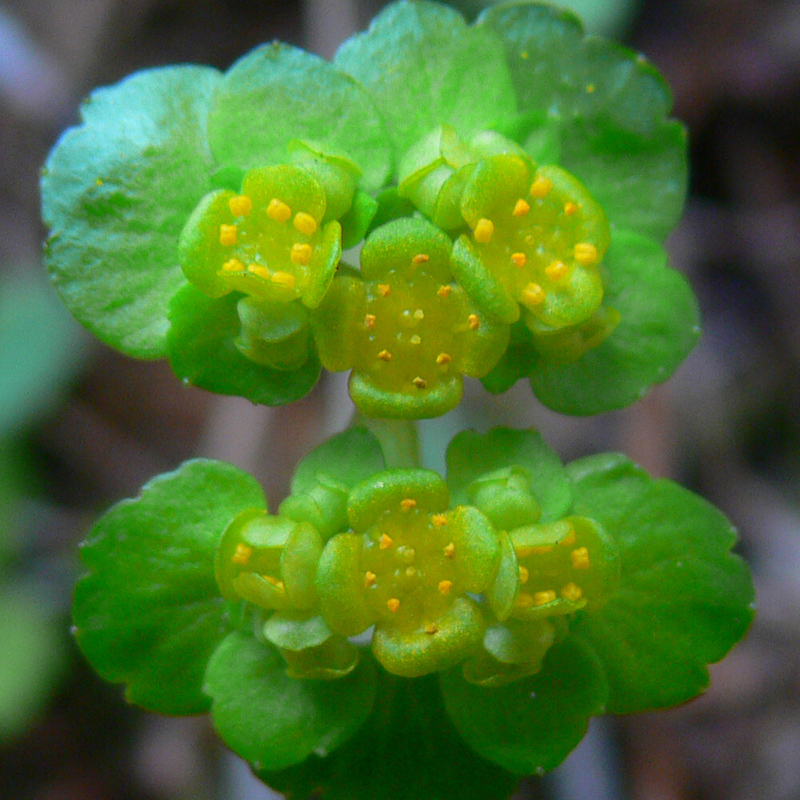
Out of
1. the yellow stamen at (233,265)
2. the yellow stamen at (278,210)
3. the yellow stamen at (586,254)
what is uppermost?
the yellow stamen at (278,210)

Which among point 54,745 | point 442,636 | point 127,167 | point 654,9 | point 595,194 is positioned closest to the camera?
point 442,636

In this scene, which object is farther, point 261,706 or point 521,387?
point 521,387

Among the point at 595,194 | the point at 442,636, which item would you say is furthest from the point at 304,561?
the point at 595,194

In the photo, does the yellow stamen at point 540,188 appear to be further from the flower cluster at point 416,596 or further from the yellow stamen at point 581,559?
the yellow stamen at point 581,559

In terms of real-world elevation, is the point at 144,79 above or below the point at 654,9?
above

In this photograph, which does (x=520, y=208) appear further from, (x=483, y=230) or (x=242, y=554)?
(x=242, y=554)

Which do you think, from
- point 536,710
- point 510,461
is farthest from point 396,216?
point 536,710

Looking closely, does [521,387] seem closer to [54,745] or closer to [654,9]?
[654,9]

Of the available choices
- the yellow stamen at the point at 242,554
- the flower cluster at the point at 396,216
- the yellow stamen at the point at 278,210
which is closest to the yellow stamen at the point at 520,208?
the flower cluster at the point at 396,216
